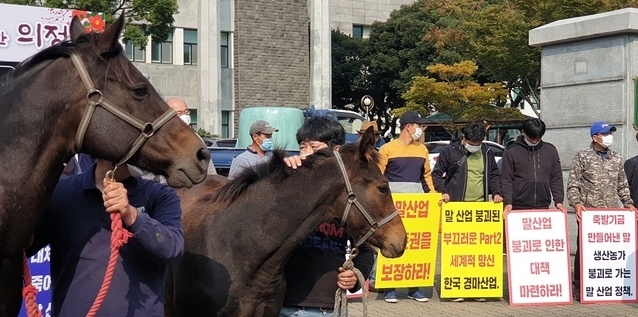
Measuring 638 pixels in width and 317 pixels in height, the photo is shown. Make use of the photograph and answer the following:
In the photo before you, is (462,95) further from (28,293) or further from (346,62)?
(28,293)

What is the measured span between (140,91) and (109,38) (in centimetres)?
22

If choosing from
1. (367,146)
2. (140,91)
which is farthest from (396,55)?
(140,91)

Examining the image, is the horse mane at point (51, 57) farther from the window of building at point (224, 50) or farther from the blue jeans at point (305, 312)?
the window of building at point (224, 50)

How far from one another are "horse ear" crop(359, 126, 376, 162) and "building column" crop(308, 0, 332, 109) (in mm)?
38703

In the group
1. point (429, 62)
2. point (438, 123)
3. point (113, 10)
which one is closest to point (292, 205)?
point (113, 10)

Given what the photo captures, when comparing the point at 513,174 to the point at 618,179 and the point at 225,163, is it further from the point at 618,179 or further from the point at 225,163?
the point at 225,163

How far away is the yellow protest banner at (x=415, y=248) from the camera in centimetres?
925

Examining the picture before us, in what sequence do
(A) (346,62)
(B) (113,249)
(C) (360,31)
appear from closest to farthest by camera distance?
1. (B) (113,249)
2. (A) (346,62)
3. (C) (360,31)

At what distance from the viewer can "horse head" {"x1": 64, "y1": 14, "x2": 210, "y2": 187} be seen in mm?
2895

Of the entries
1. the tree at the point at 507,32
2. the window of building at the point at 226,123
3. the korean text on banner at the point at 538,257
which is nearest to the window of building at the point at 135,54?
the window of building at the point at 226,123

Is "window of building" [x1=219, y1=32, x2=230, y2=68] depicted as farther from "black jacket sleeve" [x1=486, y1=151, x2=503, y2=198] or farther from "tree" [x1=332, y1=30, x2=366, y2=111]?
"black jacket sleeve" [x1=486, y1=151, x2=503, y2=198]

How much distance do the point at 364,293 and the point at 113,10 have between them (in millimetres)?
26061

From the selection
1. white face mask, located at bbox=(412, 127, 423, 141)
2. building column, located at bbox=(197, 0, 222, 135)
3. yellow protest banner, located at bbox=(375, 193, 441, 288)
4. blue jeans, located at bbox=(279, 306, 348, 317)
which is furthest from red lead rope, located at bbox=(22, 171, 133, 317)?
building column, located at bbox=(197, 0, 222, 135)

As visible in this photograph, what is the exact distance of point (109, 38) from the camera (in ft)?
9.60
